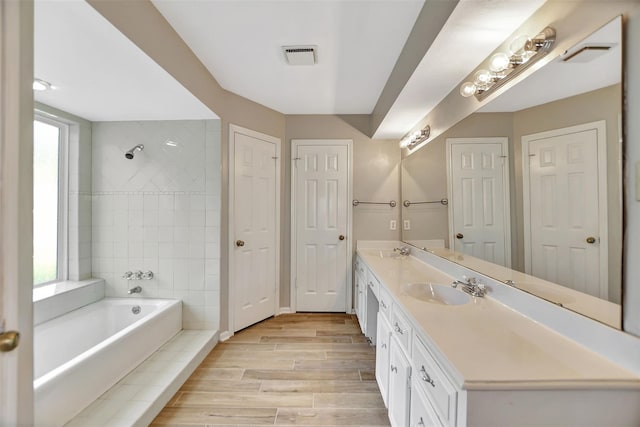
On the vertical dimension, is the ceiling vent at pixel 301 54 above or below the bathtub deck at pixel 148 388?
above


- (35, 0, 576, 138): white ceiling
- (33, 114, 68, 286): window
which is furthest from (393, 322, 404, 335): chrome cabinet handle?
(33, 114, 68, 286): window

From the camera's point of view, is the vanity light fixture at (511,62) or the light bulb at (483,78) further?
the light bulb at (483,78)

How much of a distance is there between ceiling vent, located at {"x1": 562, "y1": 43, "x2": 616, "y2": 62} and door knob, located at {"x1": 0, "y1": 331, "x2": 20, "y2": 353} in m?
2.00

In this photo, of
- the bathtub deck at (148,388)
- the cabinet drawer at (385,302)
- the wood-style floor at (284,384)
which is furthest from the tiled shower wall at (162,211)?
the cabinet drawer at (385,302)

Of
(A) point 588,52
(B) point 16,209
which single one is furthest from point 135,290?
(A) point 588,52

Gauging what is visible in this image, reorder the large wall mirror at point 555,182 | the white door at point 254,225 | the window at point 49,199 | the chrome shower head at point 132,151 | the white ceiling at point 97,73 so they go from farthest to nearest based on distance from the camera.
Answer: the white door at point 254,225, the chrome shower head at point 132,151, the window at point 49,199, the white ceiling at point 97,73, the large wall mirror at point 555,182

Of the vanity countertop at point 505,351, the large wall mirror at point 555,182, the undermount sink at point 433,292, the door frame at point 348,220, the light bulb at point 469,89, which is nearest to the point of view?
the vanity countertop at point 505,351

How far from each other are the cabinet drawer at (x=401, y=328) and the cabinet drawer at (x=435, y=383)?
0.09m

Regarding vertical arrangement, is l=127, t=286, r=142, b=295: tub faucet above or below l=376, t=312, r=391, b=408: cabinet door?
above

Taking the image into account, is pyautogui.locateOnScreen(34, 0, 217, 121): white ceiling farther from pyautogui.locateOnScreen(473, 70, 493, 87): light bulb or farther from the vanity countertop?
the vanity countertop

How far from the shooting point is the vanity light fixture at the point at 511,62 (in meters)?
1.02

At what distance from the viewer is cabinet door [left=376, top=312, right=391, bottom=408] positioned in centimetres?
155

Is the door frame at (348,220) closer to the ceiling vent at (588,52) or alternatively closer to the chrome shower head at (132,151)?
the chrome shower head at (132,151)

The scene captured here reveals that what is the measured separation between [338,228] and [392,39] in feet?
6.25
